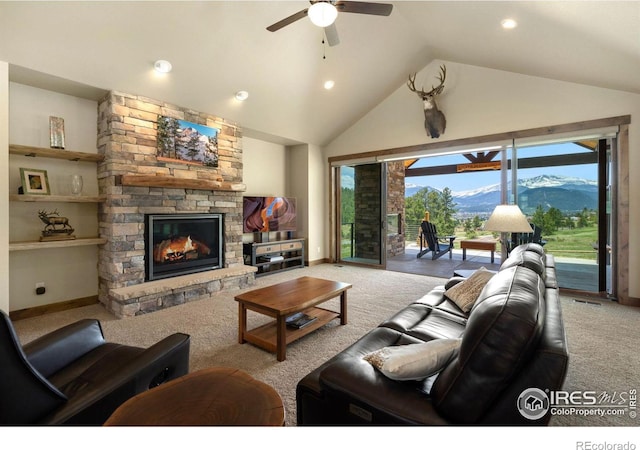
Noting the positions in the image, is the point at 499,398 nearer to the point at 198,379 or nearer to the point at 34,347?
the point at 198,379

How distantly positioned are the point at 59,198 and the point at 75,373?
253cm

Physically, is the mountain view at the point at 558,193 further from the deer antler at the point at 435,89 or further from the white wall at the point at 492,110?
the deer antler at the point at 435,89

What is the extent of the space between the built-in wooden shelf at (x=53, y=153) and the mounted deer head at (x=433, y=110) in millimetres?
4681

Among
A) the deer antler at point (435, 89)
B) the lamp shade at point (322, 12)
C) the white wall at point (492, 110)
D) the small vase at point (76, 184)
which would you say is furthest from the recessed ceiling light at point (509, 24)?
the small vase at point (76, 184)

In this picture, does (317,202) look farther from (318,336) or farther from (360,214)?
(318,336)

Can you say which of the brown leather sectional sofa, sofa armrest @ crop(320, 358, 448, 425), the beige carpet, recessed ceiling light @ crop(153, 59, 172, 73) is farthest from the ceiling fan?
the beige carpet

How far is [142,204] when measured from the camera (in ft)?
12.5

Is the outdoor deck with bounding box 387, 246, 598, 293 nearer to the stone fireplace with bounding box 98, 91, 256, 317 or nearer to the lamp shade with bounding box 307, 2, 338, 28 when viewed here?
the stone fireplace with bounding box 98, 91, 256, 317

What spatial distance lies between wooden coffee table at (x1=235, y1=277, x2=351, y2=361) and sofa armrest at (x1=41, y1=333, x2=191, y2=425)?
895 millimetres

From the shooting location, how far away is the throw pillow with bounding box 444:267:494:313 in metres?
2.39

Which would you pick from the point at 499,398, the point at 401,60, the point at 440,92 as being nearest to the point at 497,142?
the point at 440,92

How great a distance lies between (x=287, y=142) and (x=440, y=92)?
294 cm

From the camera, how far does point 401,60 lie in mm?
4855

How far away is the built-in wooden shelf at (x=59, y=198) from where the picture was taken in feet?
9.98
